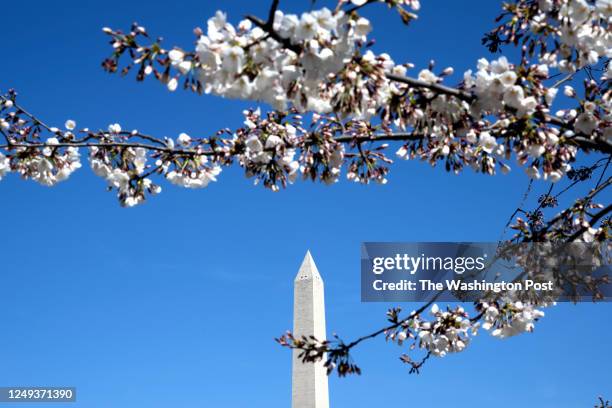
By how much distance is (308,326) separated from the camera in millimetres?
20516

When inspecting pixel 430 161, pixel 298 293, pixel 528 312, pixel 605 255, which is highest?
pixel 298 293

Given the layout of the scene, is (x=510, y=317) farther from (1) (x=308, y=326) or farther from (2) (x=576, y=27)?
(1) (x=308, y=326)

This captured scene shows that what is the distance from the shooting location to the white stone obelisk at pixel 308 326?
67.8 ft

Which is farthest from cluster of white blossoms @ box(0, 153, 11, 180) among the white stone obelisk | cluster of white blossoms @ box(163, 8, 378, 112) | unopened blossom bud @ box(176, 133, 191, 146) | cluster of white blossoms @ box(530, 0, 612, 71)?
the white stone obelisk

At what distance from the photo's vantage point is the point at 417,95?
4266mm

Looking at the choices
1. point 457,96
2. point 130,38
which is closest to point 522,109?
point 457,96

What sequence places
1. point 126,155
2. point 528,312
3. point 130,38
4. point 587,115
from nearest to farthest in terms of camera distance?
1. point 130,38
2. point 587,115
3. point 126,155
4. point 528,312

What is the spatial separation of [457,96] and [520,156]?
809 millimetres

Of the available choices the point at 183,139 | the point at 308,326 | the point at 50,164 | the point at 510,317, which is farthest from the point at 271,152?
the point at 308,326

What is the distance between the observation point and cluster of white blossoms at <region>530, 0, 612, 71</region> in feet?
14.8

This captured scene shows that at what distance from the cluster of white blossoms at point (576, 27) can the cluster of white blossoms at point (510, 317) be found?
2073 millimetres

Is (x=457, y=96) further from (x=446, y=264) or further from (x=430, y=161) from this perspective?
(x=446, y=264)

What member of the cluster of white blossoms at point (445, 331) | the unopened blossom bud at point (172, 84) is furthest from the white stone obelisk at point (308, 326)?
the unopened blossom bud at point (172, 84)

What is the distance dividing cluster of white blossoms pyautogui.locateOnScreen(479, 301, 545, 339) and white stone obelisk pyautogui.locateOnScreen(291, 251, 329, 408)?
47.0ft
